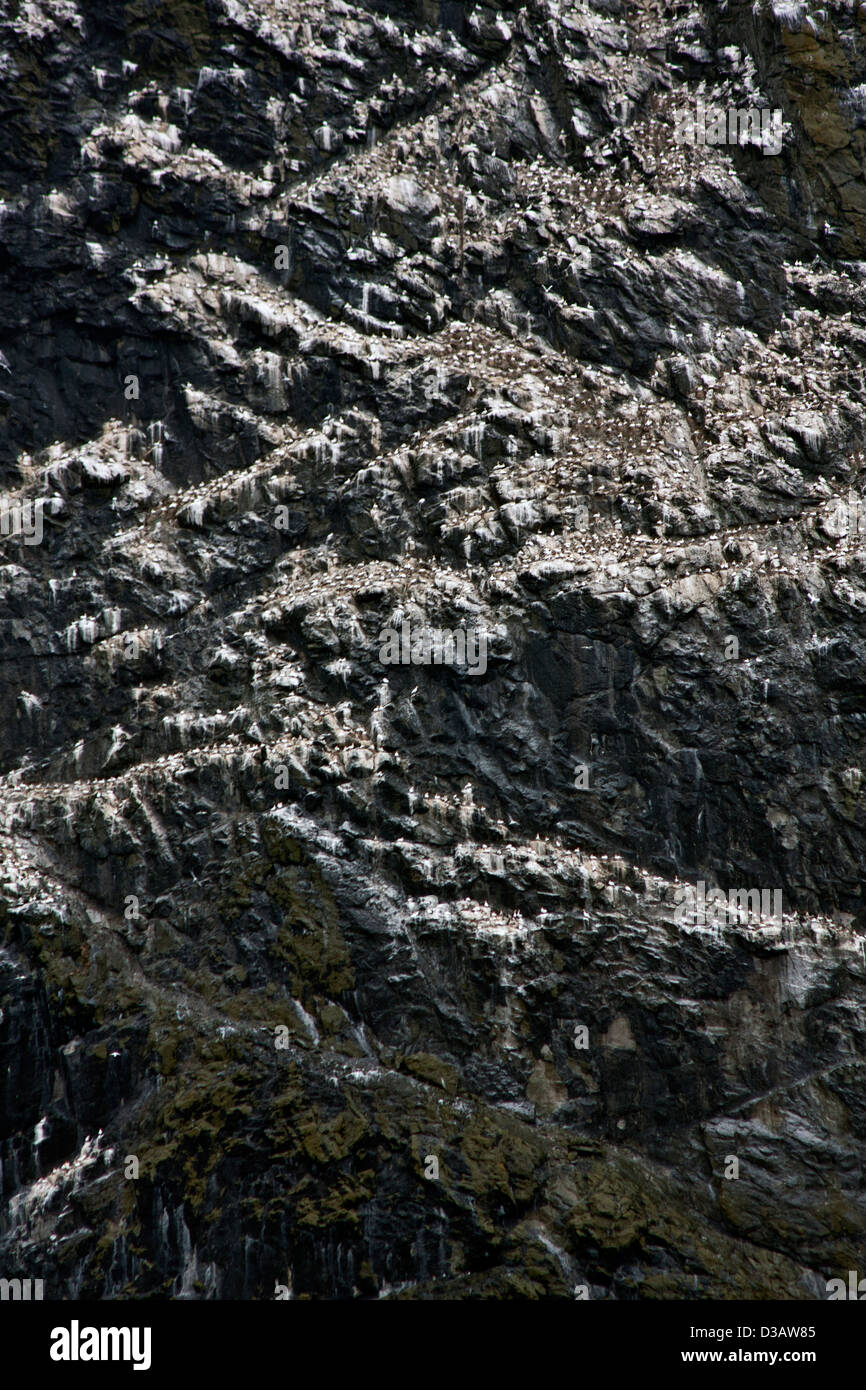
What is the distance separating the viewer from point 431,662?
27188mm

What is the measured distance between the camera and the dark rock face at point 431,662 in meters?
23.2

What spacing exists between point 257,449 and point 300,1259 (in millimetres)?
22123

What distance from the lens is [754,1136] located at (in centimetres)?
2364

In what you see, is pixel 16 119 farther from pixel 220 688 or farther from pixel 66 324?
pixel 220 688

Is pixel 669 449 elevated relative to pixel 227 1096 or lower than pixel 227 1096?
elevated

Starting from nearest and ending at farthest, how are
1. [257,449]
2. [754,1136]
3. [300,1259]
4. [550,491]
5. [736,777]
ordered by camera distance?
[300,1259]
[754,1136]
[736,777]
[550,491]
[257,449]

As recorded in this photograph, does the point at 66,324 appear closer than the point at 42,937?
No

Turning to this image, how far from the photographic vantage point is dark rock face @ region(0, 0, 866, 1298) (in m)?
23.2

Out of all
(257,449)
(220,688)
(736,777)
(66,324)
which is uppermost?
(66,324)

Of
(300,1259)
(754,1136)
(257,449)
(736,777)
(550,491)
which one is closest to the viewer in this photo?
(300,1259)

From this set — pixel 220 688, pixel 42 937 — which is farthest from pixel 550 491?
pixel 42 937

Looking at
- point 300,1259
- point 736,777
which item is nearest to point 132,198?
point 736,777

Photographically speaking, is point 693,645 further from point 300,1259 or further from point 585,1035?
point 300,1259

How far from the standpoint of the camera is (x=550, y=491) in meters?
28.0
